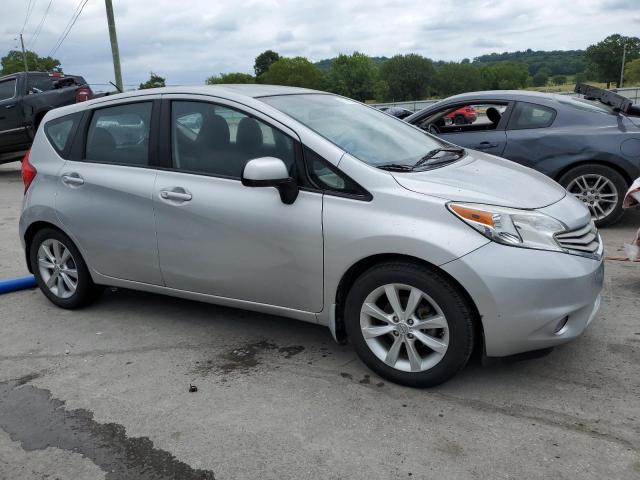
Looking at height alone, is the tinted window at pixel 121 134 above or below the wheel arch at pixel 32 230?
above

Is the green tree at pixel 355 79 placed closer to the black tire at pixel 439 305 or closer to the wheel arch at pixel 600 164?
the wheel arch at pixel 600 164

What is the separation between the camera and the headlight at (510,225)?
10.3 ft

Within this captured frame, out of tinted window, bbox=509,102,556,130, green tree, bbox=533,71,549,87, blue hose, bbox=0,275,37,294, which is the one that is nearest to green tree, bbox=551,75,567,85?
green tree, bbox=533,71,549,87

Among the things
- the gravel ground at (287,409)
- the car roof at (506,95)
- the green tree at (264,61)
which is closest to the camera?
the gravel ground at (287,409)

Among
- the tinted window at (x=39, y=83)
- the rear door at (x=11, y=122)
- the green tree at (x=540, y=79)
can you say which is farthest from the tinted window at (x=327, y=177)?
the green tree at (x=540, y=79)

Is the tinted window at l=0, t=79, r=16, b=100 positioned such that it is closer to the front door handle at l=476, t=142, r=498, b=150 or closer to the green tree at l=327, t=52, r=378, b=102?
the front door handle at l=476, t=142, r=498, b=150

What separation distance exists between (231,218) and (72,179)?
1.53m

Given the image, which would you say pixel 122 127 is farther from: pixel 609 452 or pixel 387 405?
pixel 609 452

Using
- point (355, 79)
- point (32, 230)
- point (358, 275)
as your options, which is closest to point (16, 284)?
point (32, 230)

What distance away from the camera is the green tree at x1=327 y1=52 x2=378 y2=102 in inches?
4436


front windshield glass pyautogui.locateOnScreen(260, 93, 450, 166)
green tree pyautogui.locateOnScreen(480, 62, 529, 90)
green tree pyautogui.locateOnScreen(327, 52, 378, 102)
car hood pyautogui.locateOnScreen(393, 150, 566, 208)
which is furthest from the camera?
green tree pyautogui.locateOnScreen(327, 52, 378, 102)

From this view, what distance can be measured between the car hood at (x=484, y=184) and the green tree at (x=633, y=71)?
353 feet

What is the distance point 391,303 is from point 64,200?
8.81 feet

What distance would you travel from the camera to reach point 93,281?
473cm
